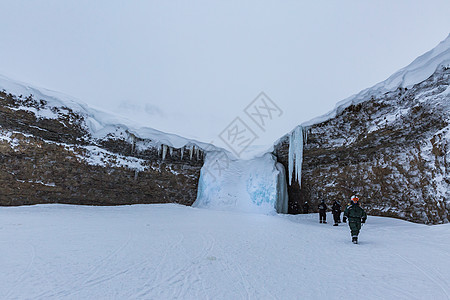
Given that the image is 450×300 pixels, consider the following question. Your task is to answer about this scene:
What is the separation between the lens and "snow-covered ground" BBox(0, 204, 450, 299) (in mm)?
2594

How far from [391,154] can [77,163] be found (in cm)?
1471

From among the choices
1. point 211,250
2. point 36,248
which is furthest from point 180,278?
point 36,248

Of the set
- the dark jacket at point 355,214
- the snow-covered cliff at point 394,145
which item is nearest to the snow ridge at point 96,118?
the snow-covered cliff at point 394,145

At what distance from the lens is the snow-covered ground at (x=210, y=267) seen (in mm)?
2594

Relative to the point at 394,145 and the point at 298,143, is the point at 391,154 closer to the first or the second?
the point at 394,145

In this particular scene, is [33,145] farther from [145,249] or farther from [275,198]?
[275,198]

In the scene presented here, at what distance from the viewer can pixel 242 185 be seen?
1541 centimetres

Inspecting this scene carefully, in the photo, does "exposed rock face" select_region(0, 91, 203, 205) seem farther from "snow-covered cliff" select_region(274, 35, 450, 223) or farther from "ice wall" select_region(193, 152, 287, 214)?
"snow-covered cliff" select_region(274, 35, 450, 223)

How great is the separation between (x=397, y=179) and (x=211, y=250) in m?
9.17

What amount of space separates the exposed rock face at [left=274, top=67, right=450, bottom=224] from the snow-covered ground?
361cm

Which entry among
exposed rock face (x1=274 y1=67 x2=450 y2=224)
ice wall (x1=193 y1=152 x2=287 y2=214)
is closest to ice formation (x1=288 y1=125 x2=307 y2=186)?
exposed rock face (x1=274 y1=67 x2=450 y2=224)

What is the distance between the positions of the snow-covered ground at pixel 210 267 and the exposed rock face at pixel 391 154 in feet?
11.9

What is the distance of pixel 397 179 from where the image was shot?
385 inches

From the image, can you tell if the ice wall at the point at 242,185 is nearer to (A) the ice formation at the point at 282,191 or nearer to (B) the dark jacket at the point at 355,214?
(A) the ice formation at the point at 282,191
